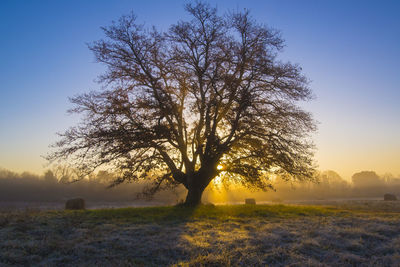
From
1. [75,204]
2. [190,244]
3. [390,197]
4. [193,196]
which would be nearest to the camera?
[190,244]

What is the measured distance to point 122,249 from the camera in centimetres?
783

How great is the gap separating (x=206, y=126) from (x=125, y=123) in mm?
4949

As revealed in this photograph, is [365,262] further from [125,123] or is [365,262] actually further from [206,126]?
[125,123]

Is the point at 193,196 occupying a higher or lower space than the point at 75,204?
higher

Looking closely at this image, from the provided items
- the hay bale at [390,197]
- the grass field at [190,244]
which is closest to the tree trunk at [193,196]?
the grass field at [190,244]

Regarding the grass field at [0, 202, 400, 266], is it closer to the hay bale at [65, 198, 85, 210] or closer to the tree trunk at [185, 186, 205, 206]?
the tree trunk at [185, 186, 205, 206]

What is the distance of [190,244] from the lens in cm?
812

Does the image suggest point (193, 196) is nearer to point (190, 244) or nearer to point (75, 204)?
point (190, 244)

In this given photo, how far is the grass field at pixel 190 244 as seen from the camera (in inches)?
266

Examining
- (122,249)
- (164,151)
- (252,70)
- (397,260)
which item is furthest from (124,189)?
(397,260)

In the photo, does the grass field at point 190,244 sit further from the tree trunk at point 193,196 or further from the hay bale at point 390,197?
the hay bale at point 390,197

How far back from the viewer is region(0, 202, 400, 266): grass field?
266 inches

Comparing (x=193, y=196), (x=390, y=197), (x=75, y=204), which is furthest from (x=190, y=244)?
(x=390, y=197)

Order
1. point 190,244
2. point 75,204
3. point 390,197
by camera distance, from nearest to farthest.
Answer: point 190,244 < point 75,204 < point 390,197
